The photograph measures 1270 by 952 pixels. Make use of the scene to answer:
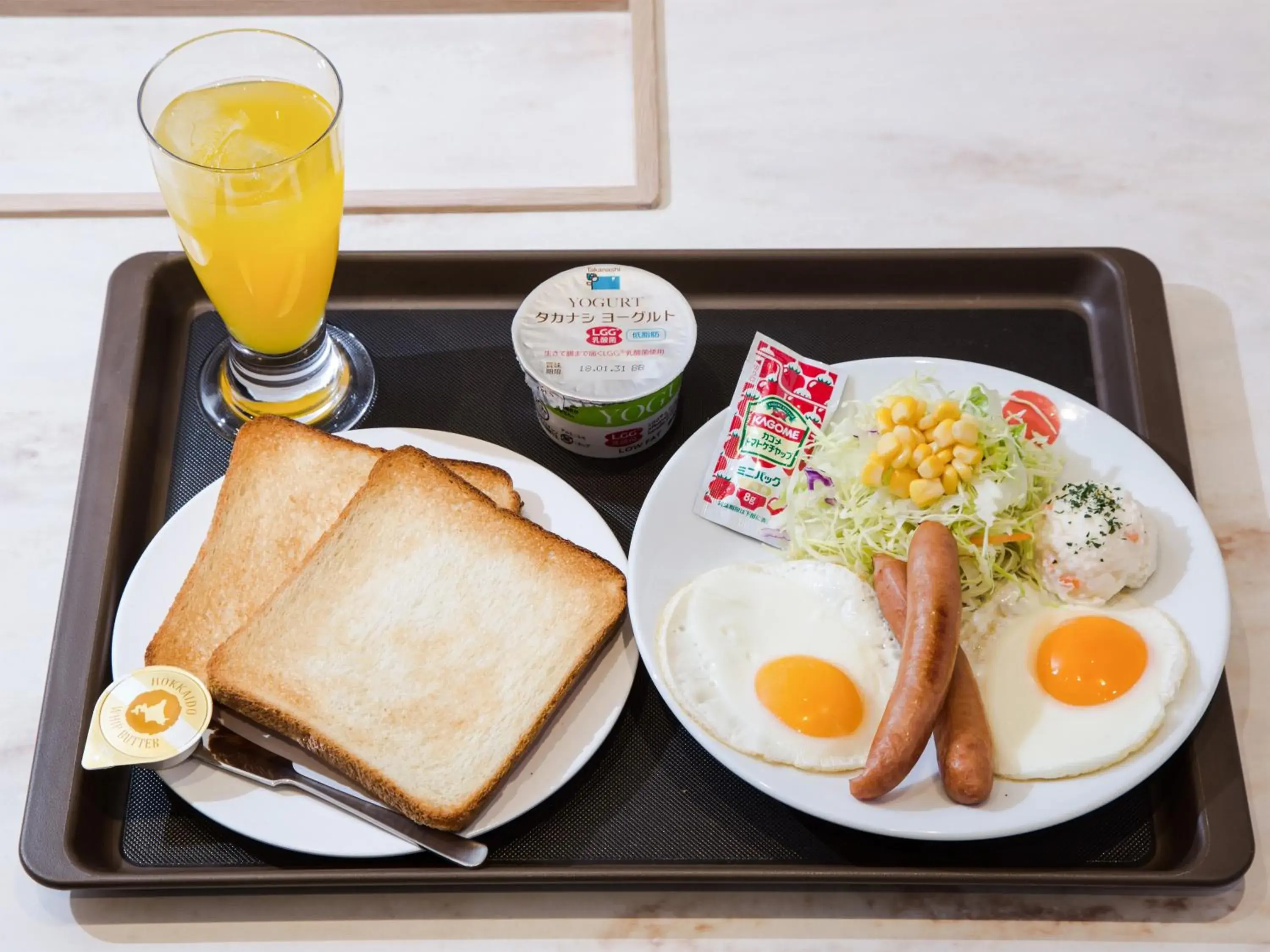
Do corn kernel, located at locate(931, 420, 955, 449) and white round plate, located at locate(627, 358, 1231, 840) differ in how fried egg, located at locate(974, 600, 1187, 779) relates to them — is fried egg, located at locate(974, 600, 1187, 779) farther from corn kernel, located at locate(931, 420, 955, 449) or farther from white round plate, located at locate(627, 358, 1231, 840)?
corn kernel, located at locate(931, 420, 955, 449)

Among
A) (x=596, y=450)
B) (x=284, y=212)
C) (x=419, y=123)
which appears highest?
(x=284, y=212)

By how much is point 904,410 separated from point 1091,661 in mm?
494

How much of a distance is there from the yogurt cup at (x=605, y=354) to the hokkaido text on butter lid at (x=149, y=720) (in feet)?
2.45

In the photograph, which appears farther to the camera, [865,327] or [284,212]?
[865,327]

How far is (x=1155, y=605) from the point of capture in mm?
1914

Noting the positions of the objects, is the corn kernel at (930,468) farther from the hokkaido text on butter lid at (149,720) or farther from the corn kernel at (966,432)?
the hokkaido text on butter lid at (149,720)

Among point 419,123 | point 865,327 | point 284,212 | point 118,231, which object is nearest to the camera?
point 284,212

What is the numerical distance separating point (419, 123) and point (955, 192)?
1.24 meters

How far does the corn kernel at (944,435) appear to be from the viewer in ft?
6.50

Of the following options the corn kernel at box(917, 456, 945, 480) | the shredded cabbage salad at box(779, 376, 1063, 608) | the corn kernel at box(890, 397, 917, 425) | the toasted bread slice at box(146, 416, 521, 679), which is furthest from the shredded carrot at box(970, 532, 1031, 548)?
the toasted bread slice at box(146, 416, 521, 679)

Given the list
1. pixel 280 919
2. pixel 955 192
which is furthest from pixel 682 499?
pixel 955 192

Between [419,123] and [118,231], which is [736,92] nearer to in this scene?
[419,123]

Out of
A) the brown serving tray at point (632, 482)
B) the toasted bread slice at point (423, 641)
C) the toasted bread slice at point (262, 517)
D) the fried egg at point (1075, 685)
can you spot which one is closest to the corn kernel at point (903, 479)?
the fried egg at point (1075, 685)

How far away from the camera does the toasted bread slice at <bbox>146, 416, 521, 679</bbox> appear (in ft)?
6.22
